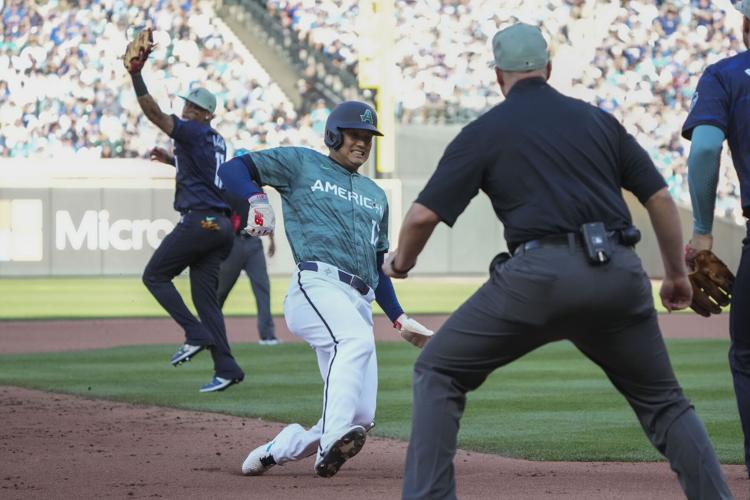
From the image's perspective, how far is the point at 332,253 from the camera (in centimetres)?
614

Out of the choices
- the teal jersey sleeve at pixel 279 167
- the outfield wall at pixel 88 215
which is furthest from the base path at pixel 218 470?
the outfield wall at pixel 88 215

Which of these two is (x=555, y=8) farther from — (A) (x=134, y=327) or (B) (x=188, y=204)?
(B) (x=188, y=204)

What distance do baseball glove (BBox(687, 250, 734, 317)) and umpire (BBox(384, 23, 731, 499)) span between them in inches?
50.6

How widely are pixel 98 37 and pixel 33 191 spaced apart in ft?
15.8

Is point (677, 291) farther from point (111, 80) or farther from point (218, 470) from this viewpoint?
point (111, 80)

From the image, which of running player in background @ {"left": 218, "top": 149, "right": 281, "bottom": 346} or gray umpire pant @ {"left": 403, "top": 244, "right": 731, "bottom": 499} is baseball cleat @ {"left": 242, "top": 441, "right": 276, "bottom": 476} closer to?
gray umpire pant @ {"left": 403, "top": 244, "right": 731, "bottom": 499}

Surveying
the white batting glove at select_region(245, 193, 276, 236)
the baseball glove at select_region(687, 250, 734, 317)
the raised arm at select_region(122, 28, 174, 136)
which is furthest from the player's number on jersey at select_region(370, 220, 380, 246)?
the raised arm at select_region(122, 28, 174, 136)

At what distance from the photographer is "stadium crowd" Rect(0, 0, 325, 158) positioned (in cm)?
2981

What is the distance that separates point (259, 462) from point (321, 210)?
1.23 m

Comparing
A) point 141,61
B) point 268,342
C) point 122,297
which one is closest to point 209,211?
point 141,61

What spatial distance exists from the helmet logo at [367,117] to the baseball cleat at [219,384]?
4.35m

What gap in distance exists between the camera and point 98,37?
103ft

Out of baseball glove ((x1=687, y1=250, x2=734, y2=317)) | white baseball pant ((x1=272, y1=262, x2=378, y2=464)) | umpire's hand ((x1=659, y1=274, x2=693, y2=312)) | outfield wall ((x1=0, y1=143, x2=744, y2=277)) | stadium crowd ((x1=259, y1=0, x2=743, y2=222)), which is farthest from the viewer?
stadium crowd ((x1=259, y1=0, x2=743, y2=222))

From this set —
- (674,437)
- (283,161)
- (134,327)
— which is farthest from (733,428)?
(134,327)
